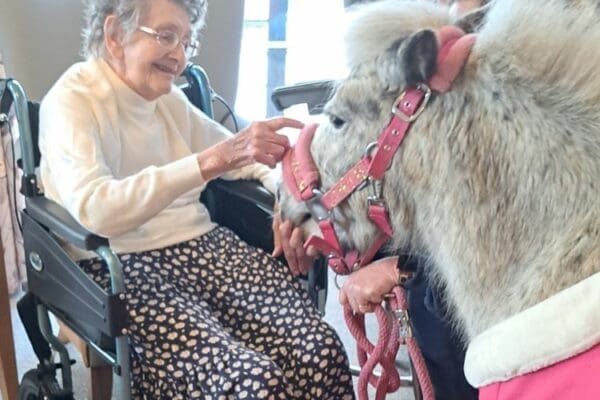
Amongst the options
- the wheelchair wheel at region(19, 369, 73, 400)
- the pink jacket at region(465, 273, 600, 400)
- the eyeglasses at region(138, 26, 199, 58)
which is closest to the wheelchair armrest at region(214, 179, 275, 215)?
the eyeglasses at region(138, 26, 199, 58)

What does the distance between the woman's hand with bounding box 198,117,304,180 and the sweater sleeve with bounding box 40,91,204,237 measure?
32 mm

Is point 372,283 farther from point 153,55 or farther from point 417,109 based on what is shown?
point 153,55

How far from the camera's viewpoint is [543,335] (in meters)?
0.91

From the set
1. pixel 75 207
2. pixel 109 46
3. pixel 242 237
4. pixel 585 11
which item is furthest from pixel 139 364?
pixel 585 11

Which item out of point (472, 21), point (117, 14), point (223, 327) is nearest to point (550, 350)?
A: point (472, 21)

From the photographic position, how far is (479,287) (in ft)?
3.37

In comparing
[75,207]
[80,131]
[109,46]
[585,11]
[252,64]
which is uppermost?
[585,11]

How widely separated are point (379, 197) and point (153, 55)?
83 cm

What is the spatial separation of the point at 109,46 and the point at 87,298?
581 mm

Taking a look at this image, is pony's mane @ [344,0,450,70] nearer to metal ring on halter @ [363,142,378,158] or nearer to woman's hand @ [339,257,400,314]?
metal ring on halter @ [363,142,378,158]

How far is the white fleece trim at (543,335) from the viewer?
0.89 metres

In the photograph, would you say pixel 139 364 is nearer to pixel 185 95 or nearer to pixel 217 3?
pixel 185 95

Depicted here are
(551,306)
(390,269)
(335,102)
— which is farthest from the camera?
(390,269)

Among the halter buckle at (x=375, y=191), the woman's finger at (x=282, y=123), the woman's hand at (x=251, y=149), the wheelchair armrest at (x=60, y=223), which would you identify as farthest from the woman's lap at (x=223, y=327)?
the halter buckle at (x=375, y=191)
